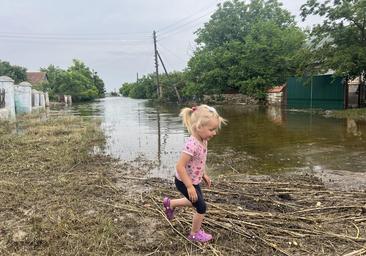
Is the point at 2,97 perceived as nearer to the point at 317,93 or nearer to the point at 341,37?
the point at 341,37

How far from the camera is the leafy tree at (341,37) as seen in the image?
1744 centimetres

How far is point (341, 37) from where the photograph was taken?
1862cm

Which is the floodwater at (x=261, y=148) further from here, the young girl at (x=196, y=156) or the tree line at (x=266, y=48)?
the tree line at (x=266, y=48)

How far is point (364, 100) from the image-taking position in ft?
69.7

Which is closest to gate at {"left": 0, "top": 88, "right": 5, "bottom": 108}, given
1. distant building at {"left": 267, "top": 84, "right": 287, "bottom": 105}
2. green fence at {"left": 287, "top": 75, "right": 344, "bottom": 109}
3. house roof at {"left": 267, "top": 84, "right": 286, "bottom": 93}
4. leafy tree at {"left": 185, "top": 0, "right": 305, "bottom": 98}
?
green fence at {"left": 287, "top": 75, "right": 344, "bottom": 109}

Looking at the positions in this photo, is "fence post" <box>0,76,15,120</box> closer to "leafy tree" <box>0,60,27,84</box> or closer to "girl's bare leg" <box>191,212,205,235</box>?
"girl's bare leg" <box>191,212,205,235</box>

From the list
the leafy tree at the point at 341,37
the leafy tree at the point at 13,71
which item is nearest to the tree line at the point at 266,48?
the leafy tree at the point at 341,37

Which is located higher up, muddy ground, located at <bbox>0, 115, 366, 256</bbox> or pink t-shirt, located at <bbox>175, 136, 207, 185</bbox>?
pink t-shirt, located at <bbox>175, 136, 207, 185</bbox>

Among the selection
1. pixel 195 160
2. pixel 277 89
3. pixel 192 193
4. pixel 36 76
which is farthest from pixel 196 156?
pixel 36 76

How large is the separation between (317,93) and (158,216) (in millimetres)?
23817

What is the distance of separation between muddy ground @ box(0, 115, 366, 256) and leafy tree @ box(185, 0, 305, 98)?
2386 centimetres

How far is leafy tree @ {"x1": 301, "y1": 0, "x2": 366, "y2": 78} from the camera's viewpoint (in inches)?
687

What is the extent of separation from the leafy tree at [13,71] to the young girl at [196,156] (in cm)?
4043

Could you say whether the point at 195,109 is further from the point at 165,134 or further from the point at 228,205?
the point at 165,134
